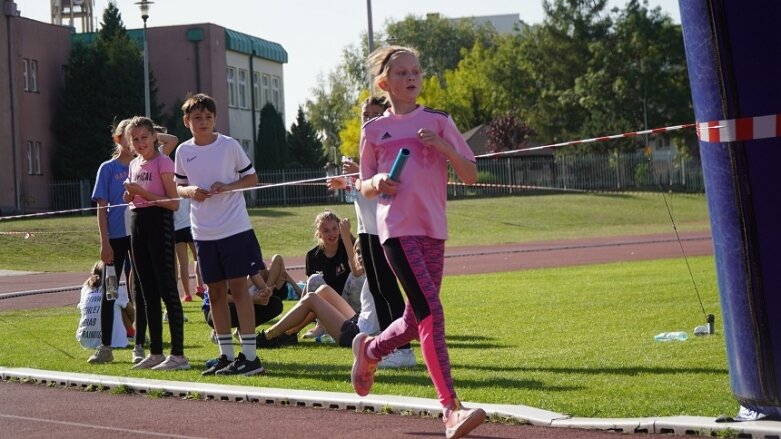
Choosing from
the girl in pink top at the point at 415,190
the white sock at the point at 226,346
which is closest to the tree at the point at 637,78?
the white sock at the point at 226,346

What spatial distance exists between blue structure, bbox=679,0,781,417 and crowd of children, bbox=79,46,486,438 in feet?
4.16

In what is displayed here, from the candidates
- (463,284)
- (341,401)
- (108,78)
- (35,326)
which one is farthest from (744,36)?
(108,78)

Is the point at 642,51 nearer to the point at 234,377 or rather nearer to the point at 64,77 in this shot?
the point at 64,77

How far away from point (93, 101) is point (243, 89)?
50.4 ft

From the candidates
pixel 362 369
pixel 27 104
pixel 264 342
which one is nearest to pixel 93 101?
pixel 27 104

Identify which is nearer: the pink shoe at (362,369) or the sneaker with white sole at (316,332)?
the pink shoe at (362,369)

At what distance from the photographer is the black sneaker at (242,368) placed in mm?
10445

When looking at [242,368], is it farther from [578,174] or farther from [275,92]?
[275,92]

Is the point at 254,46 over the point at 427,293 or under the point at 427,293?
over

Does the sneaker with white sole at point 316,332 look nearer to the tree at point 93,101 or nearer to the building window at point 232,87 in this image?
the tree at point 93,101

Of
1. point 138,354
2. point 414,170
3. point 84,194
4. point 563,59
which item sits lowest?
point 138,354

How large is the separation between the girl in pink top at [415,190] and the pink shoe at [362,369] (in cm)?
32

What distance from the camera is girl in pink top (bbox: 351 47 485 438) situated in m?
7.29

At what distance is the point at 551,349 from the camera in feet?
37.4
